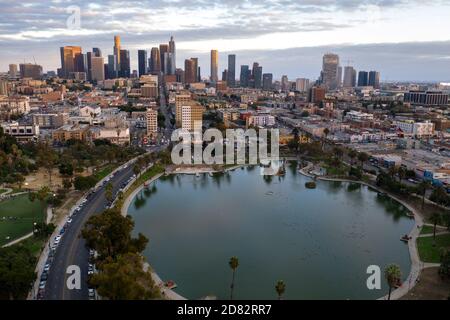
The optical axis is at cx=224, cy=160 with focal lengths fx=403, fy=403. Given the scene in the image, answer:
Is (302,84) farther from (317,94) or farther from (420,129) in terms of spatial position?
(420,129)

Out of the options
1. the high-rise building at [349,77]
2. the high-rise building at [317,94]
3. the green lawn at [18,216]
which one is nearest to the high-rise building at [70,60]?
the high-rise building at [317,94]

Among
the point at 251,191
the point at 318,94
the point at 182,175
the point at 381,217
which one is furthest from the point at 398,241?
the point at 318,94

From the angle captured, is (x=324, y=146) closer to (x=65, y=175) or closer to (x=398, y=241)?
(x=398, y=241)

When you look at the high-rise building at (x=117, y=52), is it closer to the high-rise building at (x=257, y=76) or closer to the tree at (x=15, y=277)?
the high-rise building at (x=257, y=76)

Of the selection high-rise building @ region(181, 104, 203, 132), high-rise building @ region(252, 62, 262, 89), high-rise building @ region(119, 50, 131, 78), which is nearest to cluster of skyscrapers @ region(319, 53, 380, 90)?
high-rise building @ region(252, 62, 262, 89)

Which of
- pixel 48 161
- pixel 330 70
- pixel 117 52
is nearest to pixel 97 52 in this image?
pixel 117 52

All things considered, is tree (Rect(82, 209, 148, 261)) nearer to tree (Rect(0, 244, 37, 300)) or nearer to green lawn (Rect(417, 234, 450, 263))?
tree (Rect(0, 244, 37, 300))
